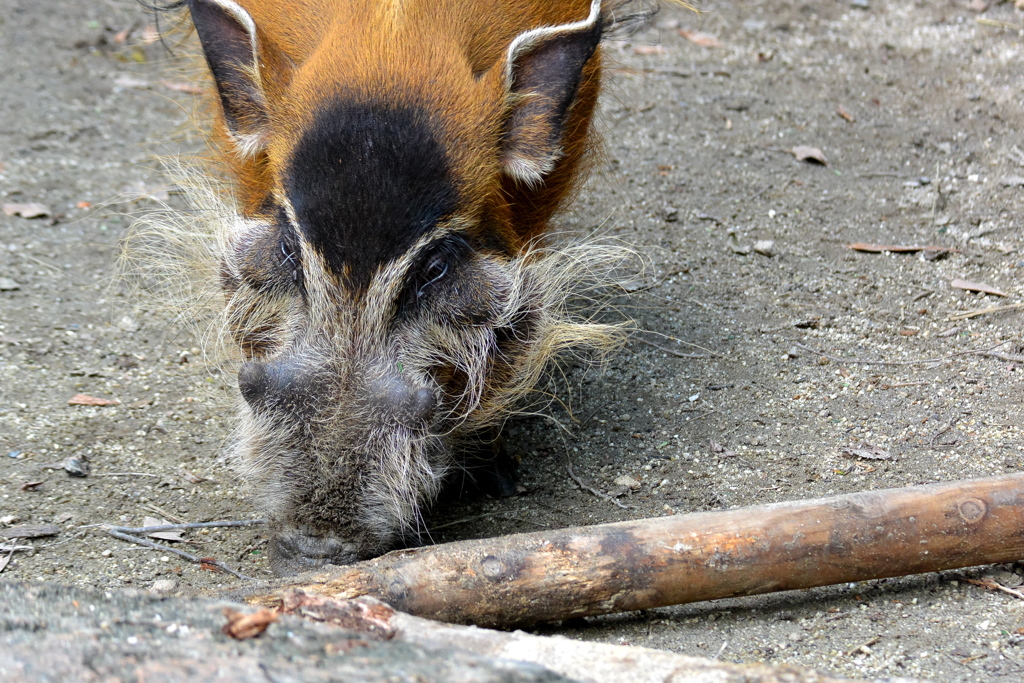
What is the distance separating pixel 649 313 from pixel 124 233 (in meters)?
2.92

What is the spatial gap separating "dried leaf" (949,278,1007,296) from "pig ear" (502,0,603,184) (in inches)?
101

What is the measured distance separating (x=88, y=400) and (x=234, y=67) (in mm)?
1735

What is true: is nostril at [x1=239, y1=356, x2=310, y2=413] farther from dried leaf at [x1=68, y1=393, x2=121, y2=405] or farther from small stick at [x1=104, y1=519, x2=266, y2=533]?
dried leaf at [x1=68, y1=393, x2=121, y2=405]

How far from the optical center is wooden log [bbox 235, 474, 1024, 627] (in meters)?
2.65

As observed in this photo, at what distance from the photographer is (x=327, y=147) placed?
293 centimetres

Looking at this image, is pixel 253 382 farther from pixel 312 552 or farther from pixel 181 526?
pixel 181 526

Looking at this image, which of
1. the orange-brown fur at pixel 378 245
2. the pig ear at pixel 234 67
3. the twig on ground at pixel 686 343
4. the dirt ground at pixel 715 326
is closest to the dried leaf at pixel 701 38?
the dirt ground at pixel 715 326

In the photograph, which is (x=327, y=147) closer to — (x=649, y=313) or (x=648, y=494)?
(x=648, y=494)

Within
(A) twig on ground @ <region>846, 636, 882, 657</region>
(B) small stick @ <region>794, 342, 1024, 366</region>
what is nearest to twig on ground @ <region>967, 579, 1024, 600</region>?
(A) twig on ground @ <region>846, 636, 882, 657</region>

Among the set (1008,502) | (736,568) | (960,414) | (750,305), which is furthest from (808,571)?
(750,305)

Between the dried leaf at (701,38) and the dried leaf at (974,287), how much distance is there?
3588 mm

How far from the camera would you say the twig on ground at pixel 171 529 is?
3279 millimetres

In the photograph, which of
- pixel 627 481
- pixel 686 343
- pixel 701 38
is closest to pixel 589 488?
pixel 627 481

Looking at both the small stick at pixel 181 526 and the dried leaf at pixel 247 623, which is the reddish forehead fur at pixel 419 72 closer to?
the small stick at pixel 181 526
